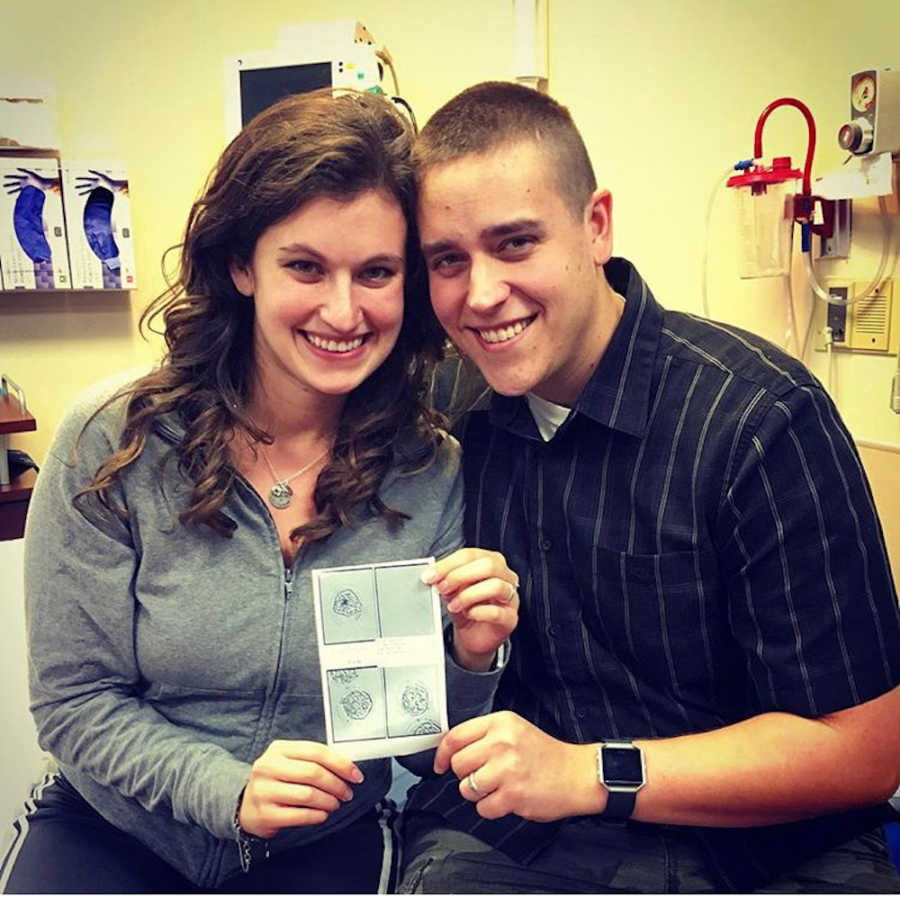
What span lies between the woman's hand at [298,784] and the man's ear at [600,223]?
680 mm

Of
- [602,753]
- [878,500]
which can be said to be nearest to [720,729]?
[602,753]

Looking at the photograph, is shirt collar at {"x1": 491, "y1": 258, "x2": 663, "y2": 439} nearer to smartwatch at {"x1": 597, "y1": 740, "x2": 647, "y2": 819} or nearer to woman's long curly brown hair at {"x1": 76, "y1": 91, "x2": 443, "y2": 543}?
woman's long curly brown hair at {"x1": 76, "y1": 91, "x2": 443, "y2": 543}

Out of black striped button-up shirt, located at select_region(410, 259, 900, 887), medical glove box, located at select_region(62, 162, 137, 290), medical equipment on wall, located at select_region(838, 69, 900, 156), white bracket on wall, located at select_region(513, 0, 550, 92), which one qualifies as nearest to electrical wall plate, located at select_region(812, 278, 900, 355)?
medical equipment on wall, located at select_region(838, 69, 900, 156)

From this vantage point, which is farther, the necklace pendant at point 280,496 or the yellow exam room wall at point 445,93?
the yellow exam room wall at point 445,93

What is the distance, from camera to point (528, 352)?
1124mm

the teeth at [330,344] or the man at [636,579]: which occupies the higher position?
the teeth at [330,344]

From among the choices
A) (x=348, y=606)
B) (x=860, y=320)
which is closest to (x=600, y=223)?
(x=348, y=606)

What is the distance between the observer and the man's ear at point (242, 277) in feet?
3.81

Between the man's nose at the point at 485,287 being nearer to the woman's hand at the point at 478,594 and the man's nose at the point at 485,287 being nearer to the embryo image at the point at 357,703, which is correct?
the woman's hand at the point at 478,594

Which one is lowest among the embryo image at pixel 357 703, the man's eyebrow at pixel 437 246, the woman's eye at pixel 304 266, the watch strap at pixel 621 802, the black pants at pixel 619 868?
the black pants at pixel 619 868

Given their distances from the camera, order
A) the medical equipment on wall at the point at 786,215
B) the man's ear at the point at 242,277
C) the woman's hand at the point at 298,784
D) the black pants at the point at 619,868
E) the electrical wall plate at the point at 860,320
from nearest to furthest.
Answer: the woman's hand at the point at 298,784 → the black pants at the point at 619,868 → the man's ear at the point at 242,277 → the electrical wall plate at the point at 860,320 → the medical equipment on wall at the point at 786,215

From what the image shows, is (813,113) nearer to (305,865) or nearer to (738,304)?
(738,304)

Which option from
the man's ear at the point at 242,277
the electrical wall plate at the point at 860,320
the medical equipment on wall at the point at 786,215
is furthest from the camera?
the medical equipment on wall at the point at 786,215

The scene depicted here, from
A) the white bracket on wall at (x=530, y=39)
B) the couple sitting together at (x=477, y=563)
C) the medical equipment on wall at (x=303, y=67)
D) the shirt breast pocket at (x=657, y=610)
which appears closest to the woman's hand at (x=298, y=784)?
the couple sitting together at (x=477, y=563)
